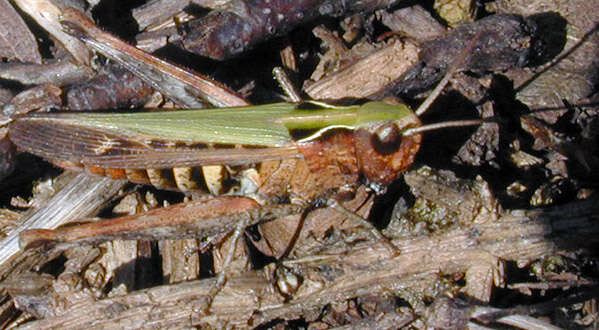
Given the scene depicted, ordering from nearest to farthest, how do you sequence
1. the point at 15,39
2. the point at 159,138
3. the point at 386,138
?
the point at 386,138
the point at 159,138
the point at 15,39

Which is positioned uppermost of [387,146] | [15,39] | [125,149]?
[15,39]

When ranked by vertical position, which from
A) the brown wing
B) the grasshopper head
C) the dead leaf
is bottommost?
the brown wing

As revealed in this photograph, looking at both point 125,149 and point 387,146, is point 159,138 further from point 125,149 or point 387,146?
point 387,146

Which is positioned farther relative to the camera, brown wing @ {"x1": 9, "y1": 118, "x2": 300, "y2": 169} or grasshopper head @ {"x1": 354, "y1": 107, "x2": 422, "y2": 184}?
brown wing @ {"x1": 9, "y1": 118, "x2": 300, "y2": 169}

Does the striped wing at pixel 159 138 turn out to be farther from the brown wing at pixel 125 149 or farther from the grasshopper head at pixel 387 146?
the grasshopper head at pixel 387 146

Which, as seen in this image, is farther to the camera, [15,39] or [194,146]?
[15,39]

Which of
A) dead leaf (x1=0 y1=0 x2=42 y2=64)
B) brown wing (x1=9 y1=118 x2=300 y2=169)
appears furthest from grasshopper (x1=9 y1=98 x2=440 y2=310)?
dead leaf (x1=0 y1=0 x2=42 y2=64)

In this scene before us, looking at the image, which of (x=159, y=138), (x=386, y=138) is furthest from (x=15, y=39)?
(x=386, y=138)

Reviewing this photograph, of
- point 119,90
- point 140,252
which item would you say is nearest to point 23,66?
point 119,90

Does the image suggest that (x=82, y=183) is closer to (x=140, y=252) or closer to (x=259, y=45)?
(x=140, y=252)

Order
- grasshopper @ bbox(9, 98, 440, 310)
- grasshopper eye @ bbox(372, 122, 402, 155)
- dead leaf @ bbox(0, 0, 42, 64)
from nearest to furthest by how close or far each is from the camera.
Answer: grasshopper eye @ bbox(372, 122, 402, 155) → grasshopper @ bbox(9, 98, 440, 310) → dead leaf @ bbox(0, 0, 42, 64)

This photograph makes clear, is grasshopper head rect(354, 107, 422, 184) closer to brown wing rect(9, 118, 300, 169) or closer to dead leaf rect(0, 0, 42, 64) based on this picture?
brown wing rect(9, 118, 300, 169)
